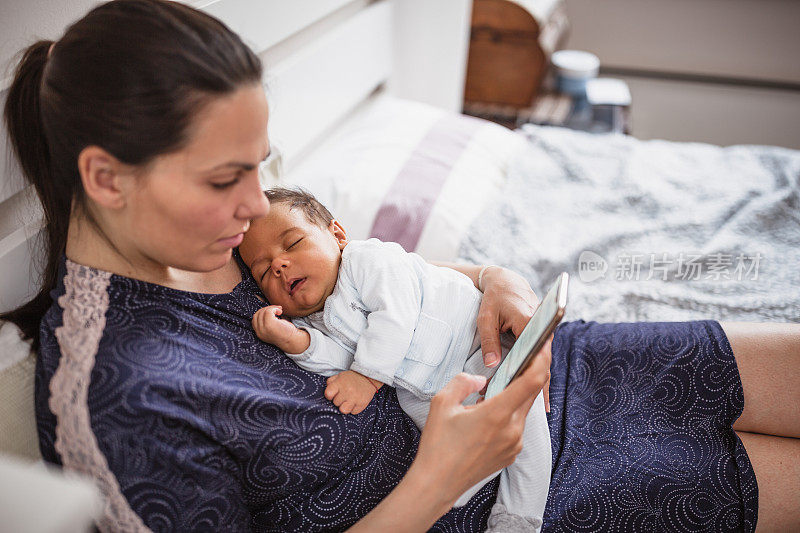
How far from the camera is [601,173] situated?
5.89 ft

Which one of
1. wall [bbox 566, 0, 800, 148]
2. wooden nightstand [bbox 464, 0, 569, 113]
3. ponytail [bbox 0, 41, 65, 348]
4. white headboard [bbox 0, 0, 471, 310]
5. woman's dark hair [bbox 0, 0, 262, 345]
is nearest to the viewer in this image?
woman's dark hair [bbox 0, 0, 262, 345]

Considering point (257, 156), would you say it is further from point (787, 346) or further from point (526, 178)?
point (526, 178)

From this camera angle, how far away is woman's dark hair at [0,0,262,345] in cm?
68

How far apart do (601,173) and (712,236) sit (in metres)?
0.37

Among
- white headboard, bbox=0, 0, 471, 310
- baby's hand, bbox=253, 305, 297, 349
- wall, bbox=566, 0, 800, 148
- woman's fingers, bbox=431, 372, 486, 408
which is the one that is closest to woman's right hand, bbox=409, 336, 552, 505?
woman's fingers, bbox=431, 372, 486, 408

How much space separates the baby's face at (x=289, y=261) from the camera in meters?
1.01

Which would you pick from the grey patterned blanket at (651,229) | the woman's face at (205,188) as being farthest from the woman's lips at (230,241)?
the grey patterned blanket at (651,229)

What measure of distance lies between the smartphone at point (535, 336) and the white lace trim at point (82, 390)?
0.49m

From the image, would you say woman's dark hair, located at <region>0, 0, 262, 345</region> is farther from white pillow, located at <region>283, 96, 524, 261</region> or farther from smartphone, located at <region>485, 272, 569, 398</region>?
white pillow, located at <region>283, 96, 524, 261</region>

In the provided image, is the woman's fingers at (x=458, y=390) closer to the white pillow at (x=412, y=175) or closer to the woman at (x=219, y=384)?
the woman at (x=219, y=384)

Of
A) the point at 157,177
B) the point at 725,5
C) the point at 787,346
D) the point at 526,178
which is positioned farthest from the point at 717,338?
the point at 725,5

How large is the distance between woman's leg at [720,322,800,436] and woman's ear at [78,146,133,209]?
3.35 ft

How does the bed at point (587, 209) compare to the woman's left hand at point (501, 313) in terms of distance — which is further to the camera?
the bed at point (587, 209)

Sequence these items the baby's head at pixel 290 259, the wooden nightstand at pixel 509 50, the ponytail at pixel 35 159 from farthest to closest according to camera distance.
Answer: the wooden nightstand at pixel 509 50
the baby's head at pixel 290 259
the ponytail at pixel 35 159
